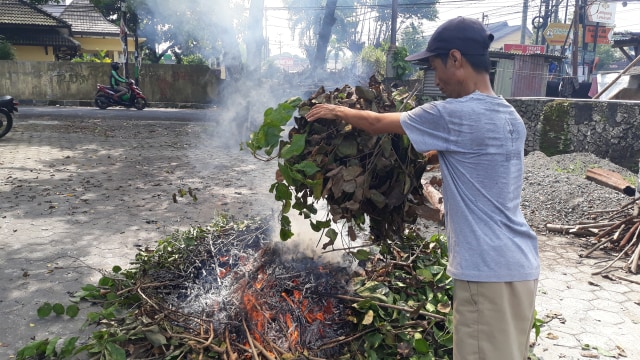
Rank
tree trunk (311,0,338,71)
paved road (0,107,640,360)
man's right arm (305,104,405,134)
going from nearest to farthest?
man's right arm (305,104,405,134)
paved road (0,107,640,360)
tree trunk (311,0,338,71)

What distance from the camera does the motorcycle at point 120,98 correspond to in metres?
18.8

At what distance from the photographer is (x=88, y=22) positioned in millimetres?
30844

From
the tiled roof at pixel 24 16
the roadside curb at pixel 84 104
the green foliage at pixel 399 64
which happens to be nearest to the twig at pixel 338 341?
the green foliage at pixel 399 64

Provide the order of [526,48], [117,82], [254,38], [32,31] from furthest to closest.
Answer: [526,48]
[32,31]
[117,82]
[254,38]

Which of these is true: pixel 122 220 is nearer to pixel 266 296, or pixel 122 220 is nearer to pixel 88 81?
pixel 266 296

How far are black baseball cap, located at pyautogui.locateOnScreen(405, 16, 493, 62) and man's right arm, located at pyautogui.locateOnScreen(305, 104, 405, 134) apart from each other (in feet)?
1.17

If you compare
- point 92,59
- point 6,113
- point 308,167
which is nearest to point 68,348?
point 308,167

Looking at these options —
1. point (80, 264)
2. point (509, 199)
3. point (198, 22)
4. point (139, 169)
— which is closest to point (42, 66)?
point (198, 22)

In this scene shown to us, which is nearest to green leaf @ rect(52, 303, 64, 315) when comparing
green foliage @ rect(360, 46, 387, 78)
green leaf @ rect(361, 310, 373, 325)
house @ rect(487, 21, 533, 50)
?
green leaf @ rect(361, 310, 373, 325)

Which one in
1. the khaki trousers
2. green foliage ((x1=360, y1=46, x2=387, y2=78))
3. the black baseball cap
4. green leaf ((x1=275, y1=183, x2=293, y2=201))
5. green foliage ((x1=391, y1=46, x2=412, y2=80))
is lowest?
the khaki trousers

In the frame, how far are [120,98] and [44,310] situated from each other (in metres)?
17.1

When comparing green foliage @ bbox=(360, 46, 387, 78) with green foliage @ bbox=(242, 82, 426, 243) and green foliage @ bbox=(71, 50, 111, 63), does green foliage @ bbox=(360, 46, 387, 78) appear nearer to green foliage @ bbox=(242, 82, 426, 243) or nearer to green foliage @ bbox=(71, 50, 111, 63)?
green foliage @ bbox=(71, 50, 111, 63)

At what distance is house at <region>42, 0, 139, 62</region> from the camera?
3030 centimetres

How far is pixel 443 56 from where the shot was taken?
7.19 feet
